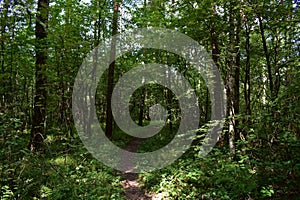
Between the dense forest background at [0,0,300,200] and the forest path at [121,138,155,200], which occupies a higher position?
the dense forest background at [0,0,300,200]

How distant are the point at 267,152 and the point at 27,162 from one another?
4.95 metres

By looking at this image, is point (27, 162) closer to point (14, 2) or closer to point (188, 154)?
point (14, 2)

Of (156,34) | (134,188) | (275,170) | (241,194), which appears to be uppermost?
(156,34)

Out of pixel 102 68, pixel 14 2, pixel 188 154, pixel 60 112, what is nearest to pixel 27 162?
pixel 60 112

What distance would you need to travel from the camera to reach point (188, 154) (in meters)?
8.12

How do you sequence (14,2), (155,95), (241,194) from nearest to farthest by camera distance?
1. (241,194)
2. (14,2)
3. (155,95)

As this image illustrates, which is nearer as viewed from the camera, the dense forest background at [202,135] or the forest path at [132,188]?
the dense forest background at [202,135]

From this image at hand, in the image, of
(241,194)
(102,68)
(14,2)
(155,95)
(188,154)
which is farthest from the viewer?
(155,95)

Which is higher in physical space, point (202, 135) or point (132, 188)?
point (202, 135)

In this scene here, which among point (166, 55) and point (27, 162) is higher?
point (166, 55)

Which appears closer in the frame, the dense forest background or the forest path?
the dense forest background

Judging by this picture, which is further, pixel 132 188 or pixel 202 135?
pixel 132 188

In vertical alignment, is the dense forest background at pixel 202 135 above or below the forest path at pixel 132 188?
above

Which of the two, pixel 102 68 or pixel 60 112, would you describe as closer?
pixel 60 112
